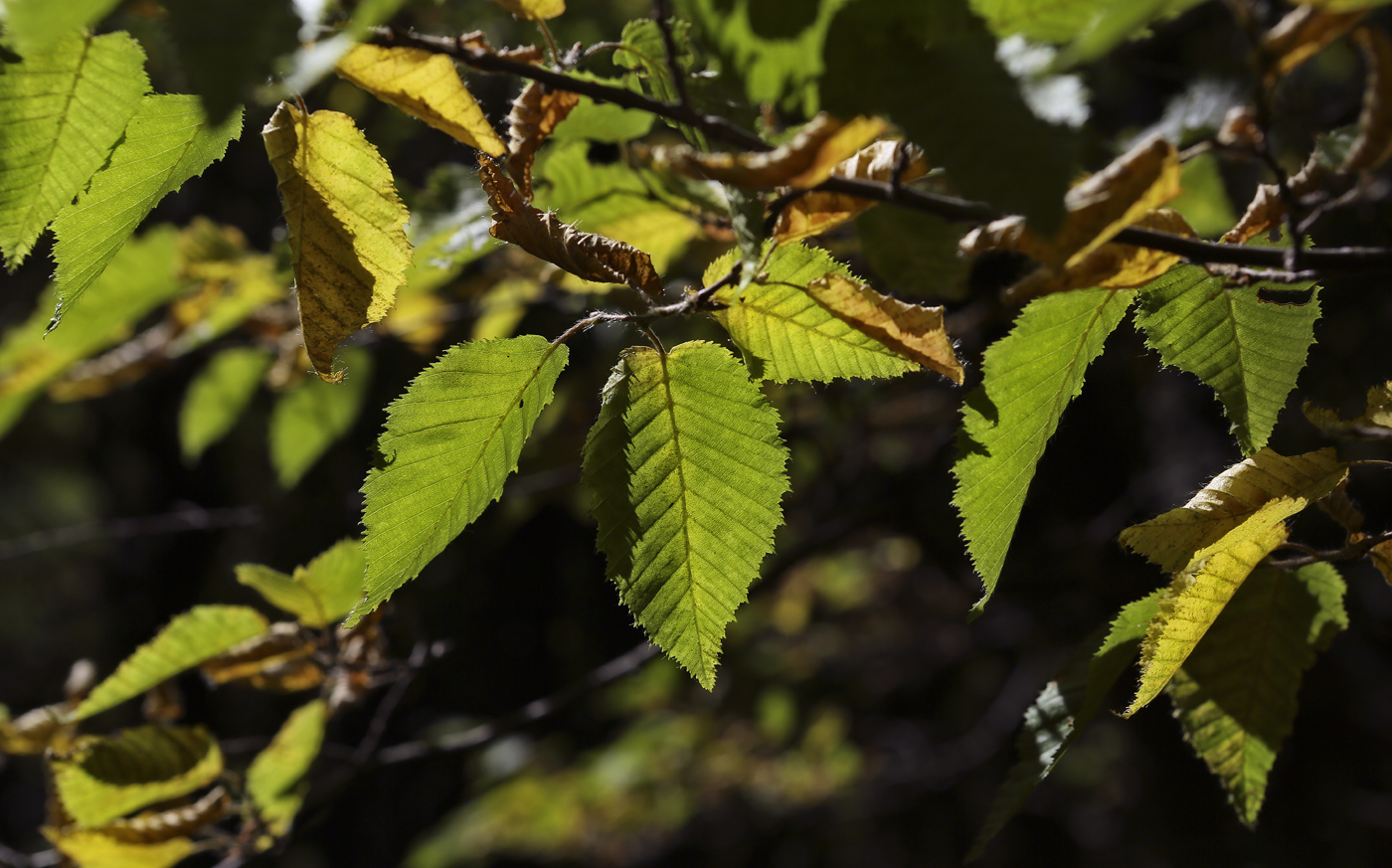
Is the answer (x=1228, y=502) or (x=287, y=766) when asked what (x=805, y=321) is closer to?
(x=1228, y=502)

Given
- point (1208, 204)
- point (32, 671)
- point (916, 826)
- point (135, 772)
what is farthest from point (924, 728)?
point (32, 671)

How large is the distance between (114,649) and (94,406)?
1.77m

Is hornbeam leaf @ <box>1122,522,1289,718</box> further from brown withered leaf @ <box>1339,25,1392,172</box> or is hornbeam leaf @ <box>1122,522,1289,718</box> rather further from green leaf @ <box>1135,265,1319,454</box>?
brown withered leaf @ <box>1339,25,1392,172</box>

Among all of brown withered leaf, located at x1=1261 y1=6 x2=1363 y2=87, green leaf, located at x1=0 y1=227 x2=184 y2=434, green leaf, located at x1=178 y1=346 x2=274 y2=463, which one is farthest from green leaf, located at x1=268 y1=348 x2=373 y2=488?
brown withered leaf, located at x1=1261 y1=6 x2=1363 y2=87

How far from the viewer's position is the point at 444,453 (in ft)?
1.93

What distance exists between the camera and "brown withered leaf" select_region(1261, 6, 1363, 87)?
0.38m

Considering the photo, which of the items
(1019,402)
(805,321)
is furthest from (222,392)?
(1019,402)

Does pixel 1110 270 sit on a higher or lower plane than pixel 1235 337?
higher

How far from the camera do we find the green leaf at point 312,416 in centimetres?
163

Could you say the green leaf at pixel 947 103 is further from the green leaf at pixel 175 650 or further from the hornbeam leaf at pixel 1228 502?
the green leaf at pixel 175 650

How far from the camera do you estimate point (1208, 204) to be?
1237mm

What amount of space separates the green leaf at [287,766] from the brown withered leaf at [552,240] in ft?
2.63

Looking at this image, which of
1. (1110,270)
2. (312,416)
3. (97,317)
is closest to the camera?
(1110,270)

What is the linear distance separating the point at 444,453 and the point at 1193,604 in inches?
20.3
